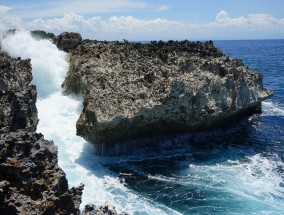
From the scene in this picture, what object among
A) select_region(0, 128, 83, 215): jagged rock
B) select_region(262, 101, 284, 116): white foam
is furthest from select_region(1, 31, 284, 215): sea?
select_region(0, 128, 83, 215): jagged rock

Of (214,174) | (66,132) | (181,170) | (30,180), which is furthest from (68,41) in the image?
(30,180)

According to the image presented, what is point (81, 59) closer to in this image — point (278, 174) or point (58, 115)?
point (58, 115)

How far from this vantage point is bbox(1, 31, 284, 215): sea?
23.2 meters

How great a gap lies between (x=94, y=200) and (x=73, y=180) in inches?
113

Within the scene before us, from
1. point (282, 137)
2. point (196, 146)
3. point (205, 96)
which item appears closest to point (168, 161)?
point (196, 146)

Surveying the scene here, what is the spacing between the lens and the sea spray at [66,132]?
75.5 ft

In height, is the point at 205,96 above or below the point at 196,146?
above

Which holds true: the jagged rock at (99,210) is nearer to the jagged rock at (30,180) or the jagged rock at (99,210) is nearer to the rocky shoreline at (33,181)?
the rocky shoreline at (33,181)

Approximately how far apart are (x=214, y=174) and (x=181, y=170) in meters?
2.46

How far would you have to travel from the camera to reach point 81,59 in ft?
118

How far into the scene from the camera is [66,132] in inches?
1270

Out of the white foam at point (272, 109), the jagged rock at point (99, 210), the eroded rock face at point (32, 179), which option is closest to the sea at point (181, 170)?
the white foam at point (272, 109)

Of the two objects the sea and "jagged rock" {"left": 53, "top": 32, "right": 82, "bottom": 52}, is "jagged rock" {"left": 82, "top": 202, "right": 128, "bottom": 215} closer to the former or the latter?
the sea

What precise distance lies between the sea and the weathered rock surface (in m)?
1.79
